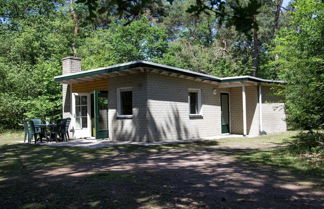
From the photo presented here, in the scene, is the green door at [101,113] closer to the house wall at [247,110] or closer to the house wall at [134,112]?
the house wall at [134,112]

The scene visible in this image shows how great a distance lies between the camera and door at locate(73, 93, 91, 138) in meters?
13.0

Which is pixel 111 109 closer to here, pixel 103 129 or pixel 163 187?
pixel 103 129

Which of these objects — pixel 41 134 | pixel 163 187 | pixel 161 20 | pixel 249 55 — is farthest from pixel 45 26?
pixel 163 187

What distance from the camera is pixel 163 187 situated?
4.41 m

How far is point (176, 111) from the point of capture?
11.6m

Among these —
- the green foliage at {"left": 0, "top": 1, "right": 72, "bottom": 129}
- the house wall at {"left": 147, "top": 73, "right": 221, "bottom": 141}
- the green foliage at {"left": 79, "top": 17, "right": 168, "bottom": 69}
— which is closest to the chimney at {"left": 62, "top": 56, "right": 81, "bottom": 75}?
the green foliage at {"left": 0, "top": 1, "right": 72, "bottom": 129}

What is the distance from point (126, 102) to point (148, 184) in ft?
23.1

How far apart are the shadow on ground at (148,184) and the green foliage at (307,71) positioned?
219 cm

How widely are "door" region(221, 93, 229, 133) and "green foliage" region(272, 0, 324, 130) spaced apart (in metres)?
6.12

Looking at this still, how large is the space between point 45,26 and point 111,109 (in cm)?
1587

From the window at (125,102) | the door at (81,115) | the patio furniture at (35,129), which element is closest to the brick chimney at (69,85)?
the door at (81,115)

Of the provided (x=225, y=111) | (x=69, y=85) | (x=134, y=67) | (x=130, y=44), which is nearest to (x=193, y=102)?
(x=225, y=111)

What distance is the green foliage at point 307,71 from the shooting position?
7152 mm

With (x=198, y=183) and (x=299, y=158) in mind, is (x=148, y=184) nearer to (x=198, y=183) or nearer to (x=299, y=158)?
(x=198, y=183)
